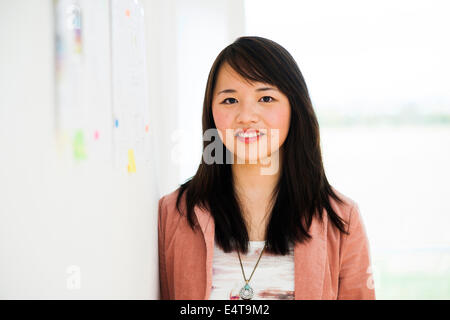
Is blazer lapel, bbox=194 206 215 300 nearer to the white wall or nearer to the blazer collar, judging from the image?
the blazer collar

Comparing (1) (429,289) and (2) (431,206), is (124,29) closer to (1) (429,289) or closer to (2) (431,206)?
(2) (431,206)

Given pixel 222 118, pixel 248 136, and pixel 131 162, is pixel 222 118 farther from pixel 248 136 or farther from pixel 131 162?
pixel 131 162

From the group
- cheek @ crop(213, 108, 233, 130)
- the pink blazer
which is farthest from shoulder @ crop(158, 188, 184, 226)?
cheek @ crop(213, 108, 233, 130)

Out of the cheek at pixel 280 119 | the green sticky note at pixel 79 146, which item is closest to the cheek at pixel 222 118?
the cheek at pixel 280 119

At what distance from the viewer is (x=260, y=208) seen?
1.10 metres

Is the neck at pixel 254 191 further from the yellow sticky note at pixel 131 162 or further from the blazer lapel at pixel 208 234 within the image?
the yellow sticky note at pixel 131 162

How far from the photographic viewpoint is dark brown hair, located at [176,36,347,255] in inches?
39.3

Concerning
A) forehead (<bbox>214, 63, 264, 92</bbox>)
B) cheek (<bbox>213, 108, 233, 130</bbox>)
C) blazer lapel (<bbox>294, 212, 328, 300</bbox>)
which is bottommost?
blazer lapel (<bbox>294, 212, 328, 300</bbox>)

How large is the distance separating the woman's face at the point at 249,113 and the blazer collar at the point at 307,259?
242 millimetres

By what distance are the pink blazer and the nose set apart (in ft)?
0.98

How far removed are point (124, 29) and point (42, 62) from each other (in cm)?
36

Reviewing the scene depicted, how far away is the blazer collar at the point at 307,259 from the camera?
0.96m

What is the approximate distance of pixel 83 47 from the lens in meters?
0.47
